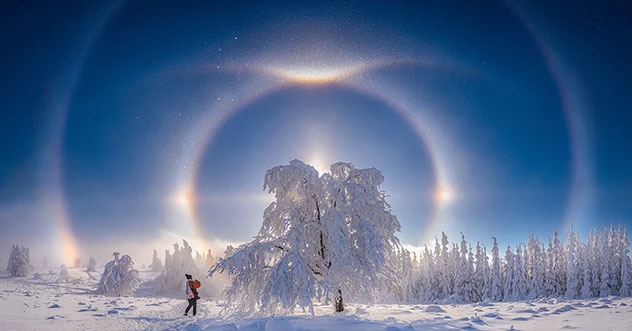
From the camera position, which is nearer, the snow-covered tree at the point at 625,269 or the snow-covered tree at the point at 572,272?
the snow-covered tree at the point at 625,269

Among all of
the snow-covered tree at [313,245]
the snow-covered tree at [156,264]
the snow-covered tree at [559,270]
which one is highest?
the snow-covered tree at [313,245]

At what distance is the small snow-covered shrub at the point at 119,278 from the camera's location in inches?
2260

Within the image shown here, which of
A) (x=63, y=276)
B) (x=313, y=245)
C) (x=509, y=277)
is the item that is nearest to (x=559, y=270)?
(x=509, y=277)

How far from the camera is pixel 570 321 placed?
13930 mm

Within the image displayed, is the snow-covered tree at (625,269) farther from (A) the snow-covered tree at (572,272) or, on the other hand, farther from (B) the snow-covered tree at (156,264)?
(B) the snow-covered tree at (156,264)

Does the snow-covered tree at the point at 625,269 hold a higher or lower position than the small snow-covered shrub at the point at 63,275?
higher

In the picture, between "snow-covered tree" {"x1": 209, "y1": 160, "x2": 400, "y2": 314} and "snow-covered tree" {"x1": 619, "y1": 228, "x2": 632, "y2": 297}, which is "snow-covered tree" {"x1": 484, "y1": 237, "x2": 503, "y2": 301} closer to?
"snow-covered tree" {"x1": 619, "y1": 228, "x2": 632, "y2": 297}

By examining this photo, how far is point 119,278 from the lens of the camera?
5803 centimetres

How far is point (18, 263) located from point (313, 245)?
4597 inches

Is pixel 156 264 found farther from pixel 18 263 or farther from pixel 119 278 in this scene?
pixel 119 278

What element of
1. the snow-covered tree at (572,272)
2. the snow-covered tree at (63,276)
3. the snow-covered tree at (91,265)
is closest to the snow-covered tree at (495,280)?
the snow-covered tree at (572,272)

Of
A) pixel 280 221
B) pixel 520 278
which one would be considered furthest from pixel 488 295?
pixel 280 221

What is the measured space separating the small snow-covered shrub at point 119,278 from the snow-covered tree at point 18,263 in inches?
2221

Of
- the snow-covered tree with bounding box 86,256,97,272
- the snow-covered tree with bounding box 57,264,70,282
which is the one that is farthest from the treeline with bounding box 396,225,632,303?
the snow-covered tree with bounding box 86,256,97,272
